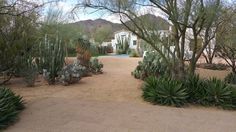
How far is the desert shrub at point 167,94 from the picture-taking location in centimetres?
1033

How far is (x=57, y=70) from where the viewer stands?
13797 mm

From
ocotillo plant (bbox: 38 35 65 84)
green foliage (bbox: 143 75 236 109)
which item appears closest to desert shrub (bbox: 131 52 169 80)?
green foliage (bbox: 143 75 236 109)

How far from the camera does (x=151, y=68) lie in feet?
49.1

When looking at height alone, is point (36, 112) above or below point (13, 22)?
below

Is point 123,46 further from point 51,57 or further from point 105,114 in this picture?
point 105,114

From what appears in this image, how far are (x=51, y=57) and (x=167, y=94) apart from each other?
564 centimetres

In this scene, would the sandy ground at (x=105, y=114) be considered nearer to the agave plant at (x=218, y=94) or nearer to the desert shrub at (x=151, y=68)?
the agave plant at (x=218, y=94)

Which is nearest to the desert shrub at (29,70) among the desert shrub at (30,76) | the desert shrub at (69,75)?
the desert shrub at (30,76)

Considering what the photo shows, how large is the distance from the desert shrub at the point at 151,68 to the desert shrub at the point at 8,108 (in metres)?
7.02

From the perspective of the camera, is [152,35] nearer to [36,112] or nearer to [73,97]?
[73,97]

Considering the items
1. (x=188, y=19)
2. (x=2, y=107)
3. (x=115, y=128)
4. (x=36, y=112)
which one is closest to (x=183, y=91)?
(x=188, y=19)

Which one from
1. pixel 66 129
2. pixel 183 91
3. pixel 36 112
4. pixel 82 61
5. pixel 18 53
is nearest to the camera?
pixel 66 129

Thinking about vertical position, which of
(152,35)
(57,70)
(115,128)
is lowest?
(115,128)

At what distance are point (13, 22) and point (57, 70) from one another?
2.86m
